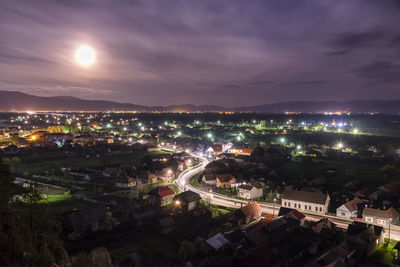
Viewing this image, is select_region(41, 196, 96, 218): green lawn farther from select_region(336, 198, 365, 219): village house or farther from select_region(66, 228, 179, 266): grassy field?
select_region(336, 198, 365, 219): village house

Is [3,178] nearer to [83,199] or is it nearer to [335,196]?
[83,199]

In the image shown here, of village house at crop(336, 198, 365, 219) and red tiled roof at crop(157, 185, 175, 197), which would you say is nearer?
village house at crop(336, 198, 365, 219)

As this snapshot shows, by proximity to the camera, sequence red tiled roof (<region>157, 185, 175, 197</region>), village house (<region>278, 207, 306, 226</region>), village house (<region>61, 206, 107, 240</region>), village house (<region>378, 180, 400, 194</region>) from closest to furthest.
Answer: village house (<region>61, 206, 107, 240</region>) < village house (<region>278, 207, 306, 226</region>) < red tiled roof (<region>157, 185, 175, 197</region>) < village house (<region>378, 180, 400, 194</region>)

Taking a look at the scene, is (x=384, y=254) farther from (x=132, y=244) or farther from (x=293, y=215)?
(x=132, y=244)

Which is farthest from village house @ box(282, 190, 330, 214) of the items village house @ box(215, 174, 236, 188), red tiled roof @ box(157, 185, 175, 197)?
red tiled roof @ box(157, 185, 175, 197)

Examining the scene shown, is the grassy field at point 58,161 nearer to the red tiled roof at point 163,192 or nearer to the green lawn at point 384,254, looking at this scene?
the red tiled roof at point 163,192

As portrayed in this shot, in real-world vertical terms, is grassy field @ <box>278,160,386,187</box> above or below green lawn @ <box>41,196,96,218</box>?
above

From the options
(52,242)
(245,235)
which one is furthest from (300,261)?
(52,242)

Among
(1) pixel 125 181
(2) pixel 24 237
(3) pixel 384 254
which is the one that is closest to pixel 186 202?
(1) pixel 125 181
